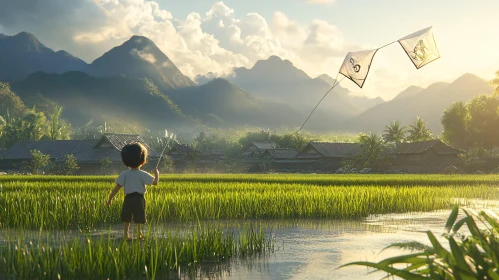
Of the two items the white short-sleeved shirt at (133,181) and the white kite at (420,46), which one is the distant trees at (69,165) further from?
the white short-sleeved shirt at (133,181)

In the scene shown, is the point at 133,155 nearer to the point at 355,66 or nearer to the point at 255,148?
the point at 355,66

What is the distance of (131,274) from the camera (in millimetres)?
4973

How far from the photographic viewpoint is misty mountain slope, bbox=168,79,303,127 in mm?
184500

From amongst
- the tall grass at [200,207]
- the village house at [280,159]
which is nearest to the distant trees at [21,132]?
the village house at [280,159]

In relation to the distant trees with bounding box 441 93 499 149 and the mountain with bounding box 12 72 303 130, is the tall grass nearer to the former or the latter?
the distant trees with bounding box 441 93 499 149

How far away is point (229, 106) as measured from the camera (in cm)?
19062

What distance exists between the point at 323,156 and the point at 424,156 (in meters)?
9.72

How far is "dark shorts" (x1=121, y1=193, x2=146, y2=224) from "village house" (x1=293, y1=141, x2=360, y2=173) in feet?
155

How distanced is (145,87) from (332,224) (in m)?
157

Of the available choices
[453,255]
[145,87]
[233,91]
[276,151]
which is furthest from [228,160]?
[233,91]

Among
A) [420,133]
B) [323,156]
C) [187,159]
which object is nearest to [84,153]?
[187,159]

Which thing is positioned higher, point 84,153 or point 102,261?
point 84,153

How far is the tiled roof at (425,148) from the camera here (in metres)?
53.2

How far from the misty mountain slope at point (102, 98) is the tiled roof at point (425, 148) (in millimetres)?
104905
